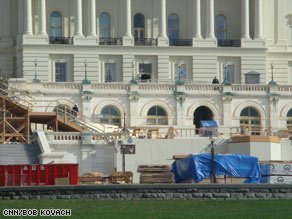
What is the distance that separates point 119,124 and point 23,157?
22.0 meters

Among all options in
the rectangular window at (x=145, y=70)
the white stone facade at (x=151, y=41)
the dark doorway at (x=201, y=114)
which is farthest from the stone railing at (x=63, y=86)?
the rectangular window at (x=145, y=70)

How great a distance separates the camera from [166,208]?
5156 centimetres

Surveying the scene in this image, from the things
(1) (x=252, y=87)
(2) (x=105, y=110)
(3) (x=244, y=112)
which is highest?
(1) (x=252, y=87)

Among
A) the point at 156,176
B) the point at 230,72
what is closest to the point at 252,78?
the point at 230,72

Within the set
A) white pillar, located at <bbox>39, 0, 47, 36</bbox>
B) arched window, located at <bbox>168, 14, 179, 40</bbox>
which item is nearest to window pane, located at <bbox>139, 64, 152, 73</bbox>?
arched window, located at <bbox>168, 14, 179, 40</bbox>

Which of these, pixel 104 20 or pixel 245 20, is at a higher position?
pixel 104 20

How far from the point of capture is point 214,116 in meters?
98.1

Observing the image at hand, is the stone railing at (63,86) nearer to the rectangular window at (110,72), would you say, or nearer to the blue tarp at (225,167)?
the rectangular window at (110,72)

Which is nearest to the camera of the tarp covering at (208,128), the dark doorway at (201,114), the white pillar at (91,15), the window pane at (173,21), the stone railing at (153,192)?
the stone railing at (153,192)

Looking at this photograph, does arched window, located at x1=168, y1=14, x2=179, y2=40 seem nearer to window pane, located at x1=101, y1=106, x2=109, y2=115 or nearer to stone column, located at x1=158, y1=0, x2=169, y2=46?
stone column, located at x1=158, y1=0, x2=169, y2=46

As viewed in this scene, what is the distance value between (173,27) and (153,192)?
60882mm

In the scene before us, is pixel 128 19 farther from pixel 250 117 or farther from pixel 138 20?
pixel 250 117

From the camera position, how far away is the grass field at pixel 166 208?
48781mm

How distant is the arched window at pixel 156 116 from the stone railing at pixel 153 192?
4132cm
